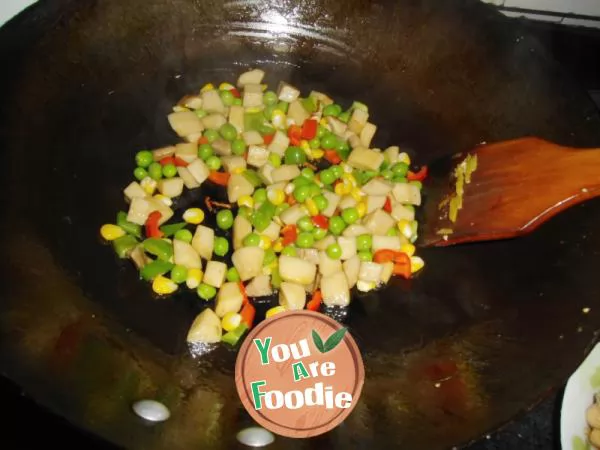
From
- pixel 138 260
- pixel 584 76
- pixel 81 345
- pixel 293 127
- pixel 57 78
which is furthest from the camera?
pixel 584 76

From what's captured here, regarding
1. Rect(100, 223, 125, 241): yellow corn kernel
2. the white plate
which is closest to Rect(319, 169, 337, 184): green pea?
Rect(100, 223, 125, 241): yellow corn kernel

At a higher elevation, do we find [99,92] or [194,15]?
[194,15]

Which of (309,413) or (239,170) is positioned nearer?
(309,413)

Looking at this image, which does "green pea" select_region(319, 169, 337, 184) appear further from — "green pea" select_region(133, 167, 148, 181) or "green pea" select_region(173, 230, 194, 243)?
"green pea" select_region(133, 167, 148, 181)

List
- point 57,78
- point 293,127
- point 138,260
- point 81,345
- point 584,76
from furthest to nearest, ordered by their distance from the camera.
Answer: point 584,76 → point 293,127 → point 57,78 → point 138,260 → point 81,345

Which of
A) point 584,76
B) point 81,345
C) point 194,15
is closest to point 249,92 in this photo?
point 194,15

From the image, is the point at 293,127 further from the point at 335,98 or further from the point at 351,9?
the point at 351,9

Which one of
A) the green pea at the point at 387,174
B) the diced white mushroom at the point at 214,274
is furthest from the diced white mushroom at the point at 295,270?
the green pea at the point at 387,174

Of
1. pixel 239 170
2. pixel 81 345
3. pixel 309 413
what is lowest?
pixel 309 413
